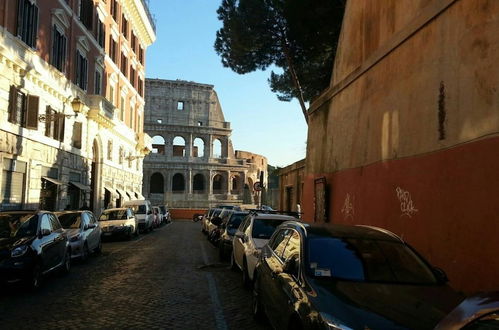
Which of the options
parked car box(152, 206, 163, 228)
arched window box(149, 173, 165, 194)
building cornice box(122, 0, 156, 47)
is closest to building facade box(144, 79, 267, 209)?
arched window box(149, 173, 165, 194)

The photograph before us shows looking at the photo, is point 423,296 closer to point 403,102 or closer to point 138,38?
point 403,102

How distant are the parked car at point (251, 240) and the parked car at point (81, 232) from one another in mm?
4088

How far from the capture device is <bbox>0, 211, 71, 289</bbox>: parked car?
27.8 ft

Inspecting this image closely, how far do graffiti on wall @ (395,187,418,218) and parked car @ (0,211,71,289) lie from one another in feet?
21.9

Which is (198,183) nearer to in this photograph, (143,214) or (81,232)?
(143,214)

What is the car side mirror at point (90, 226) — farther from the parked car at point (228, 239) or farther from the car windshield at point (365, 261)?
the car windshield at point (365, 261)

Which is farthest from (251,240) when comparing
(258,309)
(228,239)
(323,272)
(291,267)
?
(323,272)

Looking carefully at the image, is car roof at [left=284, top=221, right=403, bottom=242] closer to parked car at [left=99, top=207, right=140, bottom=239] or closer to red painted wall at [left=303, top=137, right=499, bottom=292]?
red painted wall at [left=303, top=137, right=499, bottom=292]

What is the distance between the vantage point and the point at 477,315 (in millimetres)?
2418

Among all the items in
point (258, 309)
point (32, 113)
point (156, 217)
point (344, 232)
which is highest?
point (32, 113)

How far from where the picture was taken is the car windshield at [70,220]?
1388 cm

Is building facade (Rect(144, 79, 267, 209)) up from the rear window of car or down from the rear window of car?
up

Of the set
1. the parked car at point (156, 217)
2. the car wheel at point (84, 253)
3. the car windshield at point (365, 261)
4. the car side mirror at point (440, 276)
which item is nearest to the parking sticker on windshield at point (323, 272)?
the car windshield at point (365, 261)

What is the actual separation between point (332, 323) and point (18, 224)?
24.8 ft
